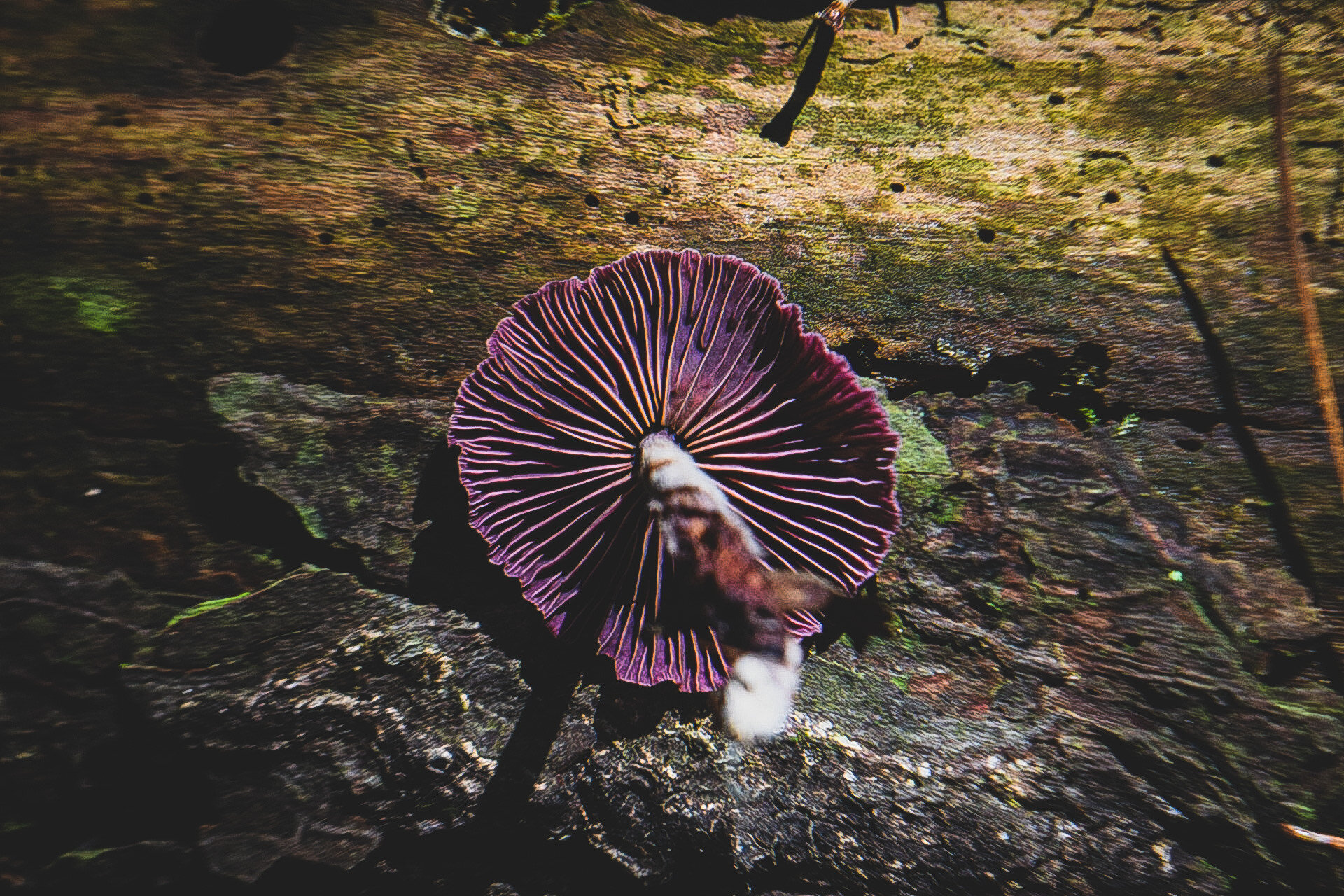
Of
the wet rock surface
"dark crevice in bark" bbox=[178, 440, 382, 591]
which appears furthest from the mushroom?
"dark crevice in bark" bbox=[178, 440, 382, 591]

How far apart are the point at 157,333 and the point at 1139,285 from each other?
3.44 meters

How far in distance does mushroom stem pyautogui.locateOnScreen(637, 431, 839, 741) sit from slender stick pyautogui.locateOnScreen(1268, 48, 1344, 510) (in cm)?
171

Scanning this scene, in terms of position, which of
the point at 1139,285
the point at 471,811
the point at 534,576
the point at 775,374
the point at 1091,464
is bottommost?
the point at 471,811

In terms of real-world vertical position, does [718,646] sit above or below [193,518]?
above

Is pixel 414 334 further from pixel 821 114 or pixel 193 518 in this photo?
pixel 821 114

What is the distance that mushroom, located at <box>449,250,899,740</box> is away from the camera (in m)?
1.84

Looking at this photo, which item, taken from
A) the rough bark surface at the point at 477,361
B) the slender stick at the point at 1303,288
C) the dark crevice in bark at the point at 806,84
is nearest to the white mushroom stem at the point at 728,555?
the rough bark surface at the point at 477,361

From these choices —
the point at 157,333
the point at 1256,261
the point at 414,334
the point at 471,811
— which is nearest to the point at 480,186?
the point at 414,334

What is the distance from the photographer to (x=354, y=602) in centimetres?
207

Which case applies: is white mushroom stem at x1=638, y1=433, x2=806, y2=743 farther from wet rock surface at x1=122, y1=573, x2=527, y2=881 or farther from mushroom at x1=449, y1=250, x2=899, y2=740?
wet rock surface at x1=122, y1=573, x2=527, y2=881

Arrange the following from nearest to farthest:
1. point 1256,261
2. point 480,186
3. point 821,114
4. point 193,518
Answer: point 193,518
point 1256,261
point 480,186
point 821,114

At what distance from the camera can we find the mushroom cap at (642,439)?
6.10ft

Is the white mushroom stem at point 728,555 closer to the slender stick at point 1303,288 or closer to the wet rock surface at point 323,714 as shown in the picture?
the wet rock surface at point 323,714

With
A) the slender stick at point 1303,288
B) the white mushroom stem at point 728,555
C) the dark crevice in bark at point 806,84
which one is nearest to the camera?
the white mushroom stem at point 728,555
